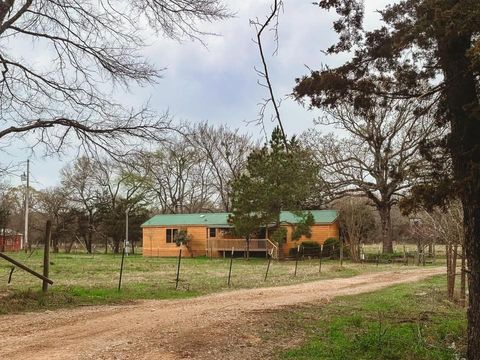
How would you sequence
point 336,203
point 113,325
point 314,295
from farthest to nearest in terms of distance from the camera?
point 336,203, point 314,295, point 113,325

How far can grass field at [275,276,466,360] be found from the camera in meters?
7.17

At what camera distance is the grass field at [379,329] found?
7168 mm

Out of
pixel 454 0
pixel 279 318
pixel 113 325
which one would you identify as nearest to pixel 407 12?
pixel 454 0

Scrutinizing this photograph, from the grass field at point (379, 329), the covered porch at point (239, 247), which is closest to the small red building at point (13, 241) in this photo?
the covered porch at point (239, 247)

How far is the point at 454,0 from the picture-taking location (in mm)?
6066

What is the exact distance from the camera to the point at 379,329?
8070mm

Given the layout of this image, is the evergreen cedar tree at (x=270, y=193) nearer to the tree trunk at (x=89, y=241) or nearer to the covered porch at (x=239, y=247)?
the covered porch at (x=239, y=247)

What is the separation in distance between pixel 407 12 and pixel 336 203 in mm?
36883

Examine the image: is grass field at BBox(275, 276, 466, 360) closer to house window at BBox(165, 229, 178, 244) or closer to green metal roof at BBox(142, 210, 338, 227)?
green metal roof at BBox(142, 210, 338, 227)

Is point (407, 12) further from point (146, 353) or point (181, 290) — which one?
point (181, 290)

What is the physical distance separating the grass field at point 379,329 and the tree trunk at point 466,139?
870 millimetres

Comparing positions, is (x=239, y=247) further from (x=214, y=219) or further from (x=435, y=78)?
(x=435, y=78)

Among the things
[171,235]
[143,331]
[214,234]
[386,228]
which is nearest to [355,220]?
[386,228]

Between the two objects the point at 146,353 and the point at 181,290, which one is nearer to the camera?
the point at 146,353
